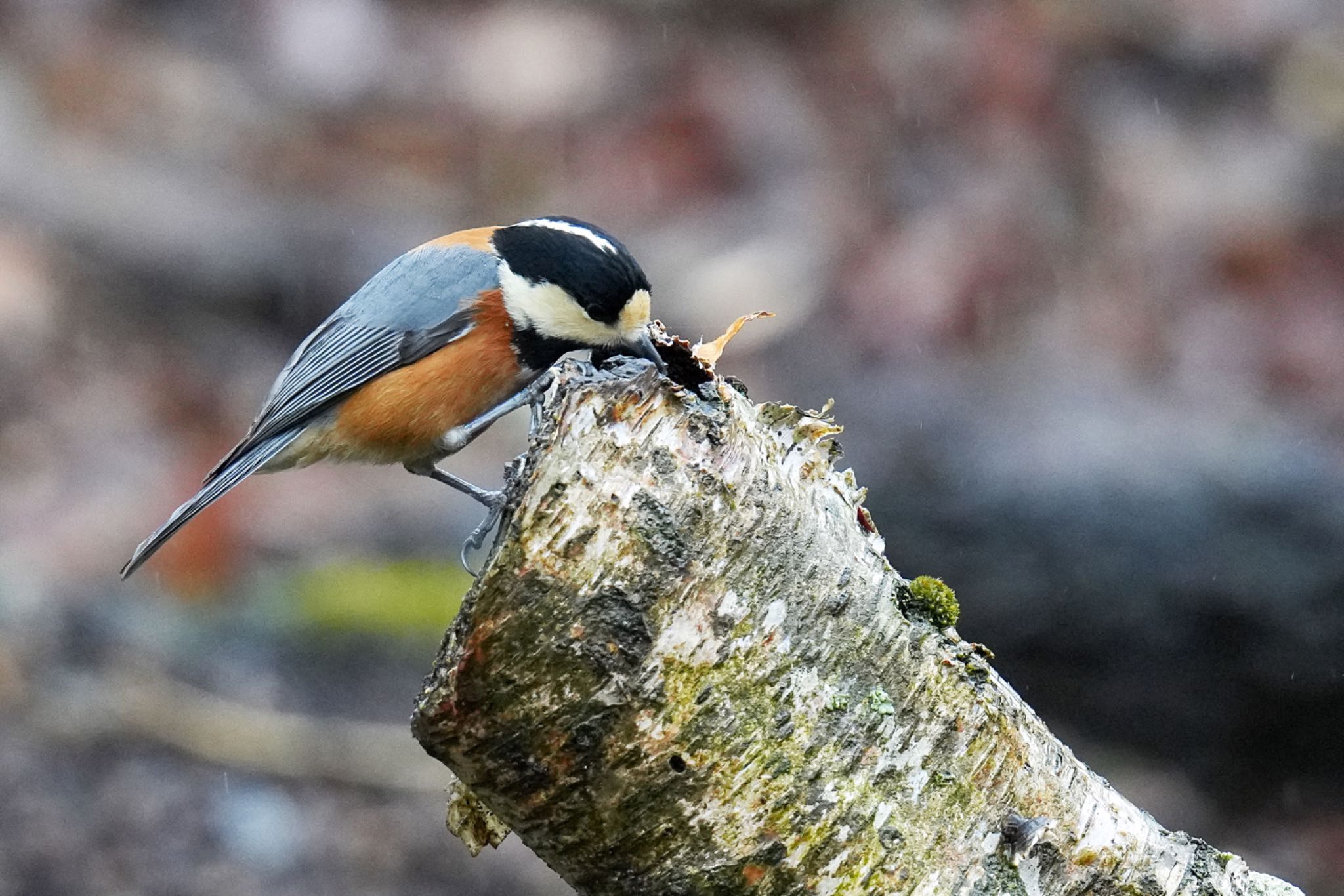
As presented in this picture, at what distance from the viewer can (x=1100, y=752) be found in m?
5.21

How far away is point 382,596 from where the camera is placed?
5.30 m

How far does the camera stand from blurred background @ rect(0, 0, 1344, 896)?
4.73 meters

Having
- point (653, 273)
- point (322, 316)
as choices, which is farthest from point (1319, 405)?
point (322, 316)

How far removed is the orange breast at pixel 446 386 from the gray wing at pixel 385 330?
35 mm

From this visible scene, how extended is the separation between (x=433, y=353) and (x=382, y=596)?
6.69 feet

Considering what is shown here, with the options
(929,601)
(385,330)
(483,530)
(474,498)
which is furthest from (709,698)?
(385,330)

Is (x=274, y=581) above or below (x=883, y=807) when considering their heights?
above

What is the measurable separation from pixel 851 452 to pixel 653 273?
1.84m

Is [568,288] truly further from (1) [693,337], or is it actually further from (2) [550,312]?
(1) [693,337]

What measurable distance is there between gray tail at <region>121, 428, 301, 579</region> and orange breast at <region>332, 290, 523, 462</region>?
29 centimetres

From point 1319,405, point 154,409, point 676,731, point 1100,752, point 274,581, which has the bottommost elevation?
point 676,731

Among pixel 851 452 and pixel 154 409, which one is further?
pixel 154 409

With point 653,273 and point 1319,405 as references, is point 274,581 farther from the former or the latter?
point 1319,405

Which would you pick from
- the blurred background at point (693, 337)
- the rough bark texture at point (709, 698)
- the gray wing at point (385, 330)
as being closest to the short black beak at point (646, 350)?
the rough bark texture at point (709, 698)
